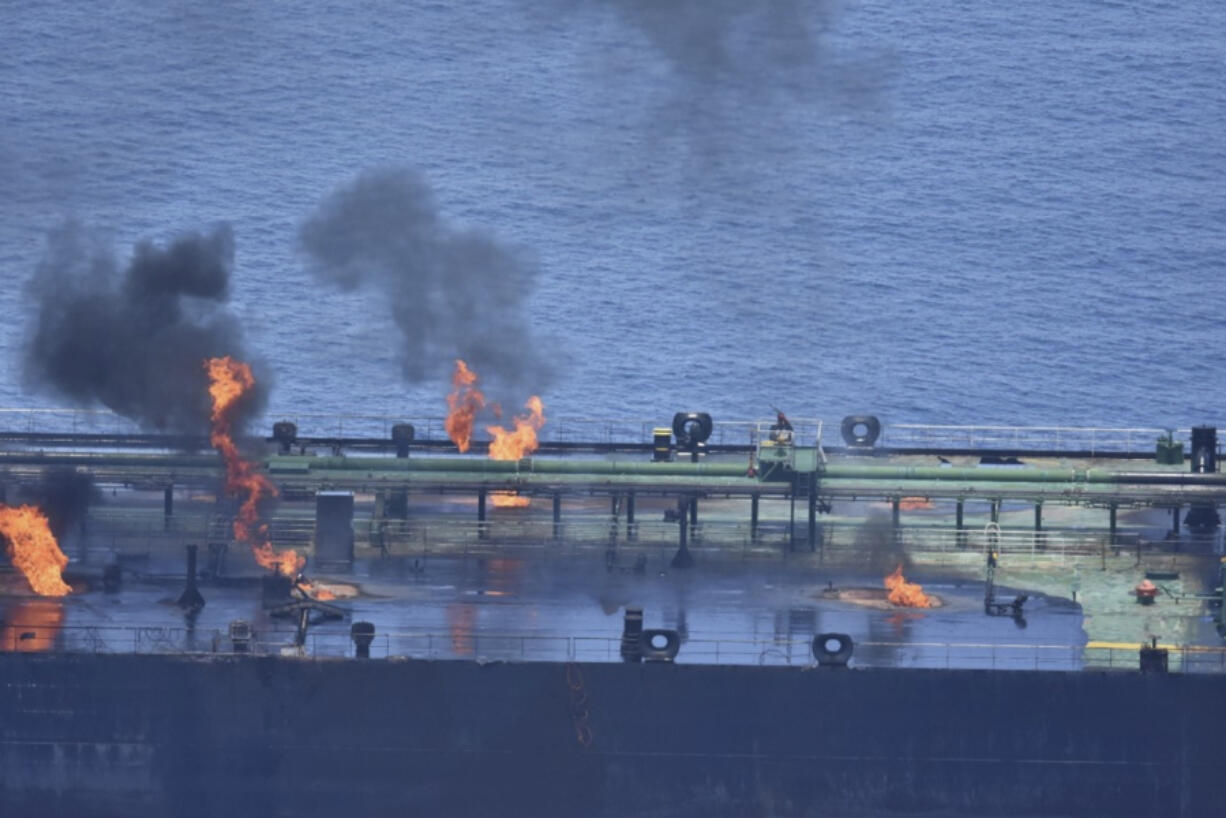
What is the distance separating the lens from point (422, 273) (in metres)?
111

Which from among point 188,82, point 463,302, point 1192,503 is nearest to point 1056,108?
point 188,82

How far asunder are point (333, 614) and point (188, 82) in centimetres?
8415

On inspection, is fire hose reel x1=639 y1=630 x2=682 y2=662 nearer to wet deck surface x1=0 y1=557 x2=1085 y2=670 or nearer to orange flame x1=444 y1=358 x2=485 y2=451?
wet deck surface x1=0 y1=557 x2=1085 y2=670

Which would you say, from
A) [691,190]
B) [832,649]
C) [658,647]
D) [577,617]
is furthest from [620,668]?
[691,190]

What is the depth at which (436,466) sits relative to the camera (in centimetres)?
8850

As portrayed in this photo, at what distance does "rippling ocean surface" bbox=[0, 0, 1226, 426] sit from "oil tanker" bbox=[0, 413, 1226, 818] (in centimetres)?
4946

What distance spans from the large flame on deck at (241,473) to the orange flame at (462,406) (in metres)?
8.58

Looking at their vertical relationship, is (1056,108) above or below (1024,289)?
above

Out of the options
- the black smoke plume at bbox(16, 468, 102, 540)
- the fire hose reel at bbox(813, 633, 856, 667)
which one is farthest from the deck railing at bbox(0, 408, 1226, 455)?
the fire hose reel at bbox(813, 633, 856, 667)

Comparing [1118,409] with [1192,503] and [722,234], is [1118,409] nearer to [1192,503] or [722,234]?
[722,234]

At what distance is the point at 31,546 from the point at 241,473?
306 inches

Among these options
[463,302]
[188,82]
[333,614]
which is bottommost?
[333,614]

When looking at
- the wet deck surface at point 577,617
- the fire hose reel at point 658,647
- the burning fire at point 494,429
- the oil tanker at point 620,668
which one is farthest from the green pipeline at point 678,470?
the fire hose reel at point 658,647

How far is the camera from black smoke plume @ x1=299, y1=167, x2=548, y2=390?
111000mm
